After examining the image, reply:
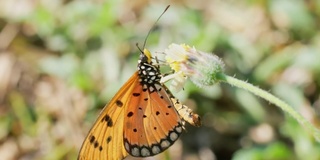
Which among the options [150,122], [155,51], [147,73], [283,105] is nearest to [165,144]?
[150,122]

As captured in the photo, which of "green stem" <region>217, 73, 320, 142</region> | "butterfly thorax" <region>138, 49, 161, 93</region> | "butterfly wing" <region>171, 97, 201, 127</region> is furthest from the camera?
"butterfly thorax" <region>138, 49, 161, 93</region>

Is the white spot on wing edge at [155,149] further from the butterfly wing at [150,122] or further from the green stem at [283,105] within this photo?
the green stem at [283,105]

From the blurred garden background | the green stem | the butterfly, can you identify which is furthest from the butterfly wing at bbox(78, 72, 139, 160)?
the blurred garden background

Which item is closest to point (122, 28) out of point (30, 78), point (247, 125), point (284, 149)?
point (30, 78)

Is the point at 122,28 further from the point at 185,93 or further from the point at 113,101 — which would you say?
the point at 113,101

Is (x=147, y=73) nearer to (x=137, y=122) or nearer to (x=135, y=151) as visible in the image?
(x=137, y=122)

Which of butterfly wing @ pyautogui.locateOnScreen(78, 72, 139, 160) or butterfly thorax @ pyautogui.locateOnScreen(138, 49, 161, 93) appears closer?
butterfly wing @ pyautogui.locateOnScreen(78, 72, 139, 160)

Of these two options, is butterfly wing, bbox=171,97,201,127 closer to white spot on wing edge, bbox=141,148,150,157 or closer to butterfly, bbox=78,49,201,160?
butterfly, bbox=78,49,201,160

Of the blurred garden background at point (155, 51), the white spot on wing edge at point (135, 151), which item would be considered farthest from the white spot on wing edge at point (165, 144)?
the blurred garden background at point (155, 51)
